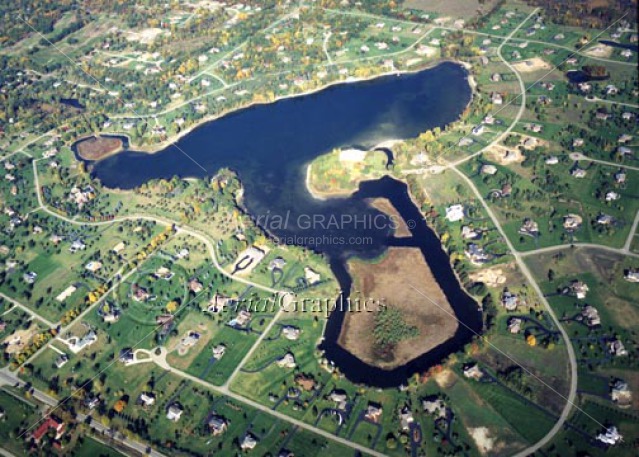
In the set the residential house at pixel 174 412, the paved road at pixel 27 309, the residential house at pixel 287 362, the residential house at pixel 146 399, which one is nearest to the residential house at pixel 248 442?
the residential house at pixel 174 412

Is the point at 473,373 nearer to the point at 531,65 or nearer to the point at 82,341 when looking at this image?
the point at 82,341

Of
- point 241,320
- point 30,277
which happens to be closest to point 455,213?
point 241,320

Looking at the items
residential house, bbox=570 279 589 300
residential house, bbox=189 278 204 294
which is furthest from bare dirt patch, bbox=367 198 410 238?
residential house, bbox=189 278 204 294

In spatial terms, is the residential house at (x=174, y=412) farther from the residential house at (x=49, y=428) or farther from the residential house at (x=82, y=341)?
the residential house at (x=82, y=341)

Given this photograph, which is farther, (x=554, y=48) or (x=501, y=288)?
(x=554, y=48)

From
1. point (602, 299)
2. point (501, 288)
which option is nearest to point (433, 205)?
point (501, 288)

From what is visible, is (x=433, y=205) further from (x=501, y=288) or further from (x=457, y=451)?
(x=457, y=451)
